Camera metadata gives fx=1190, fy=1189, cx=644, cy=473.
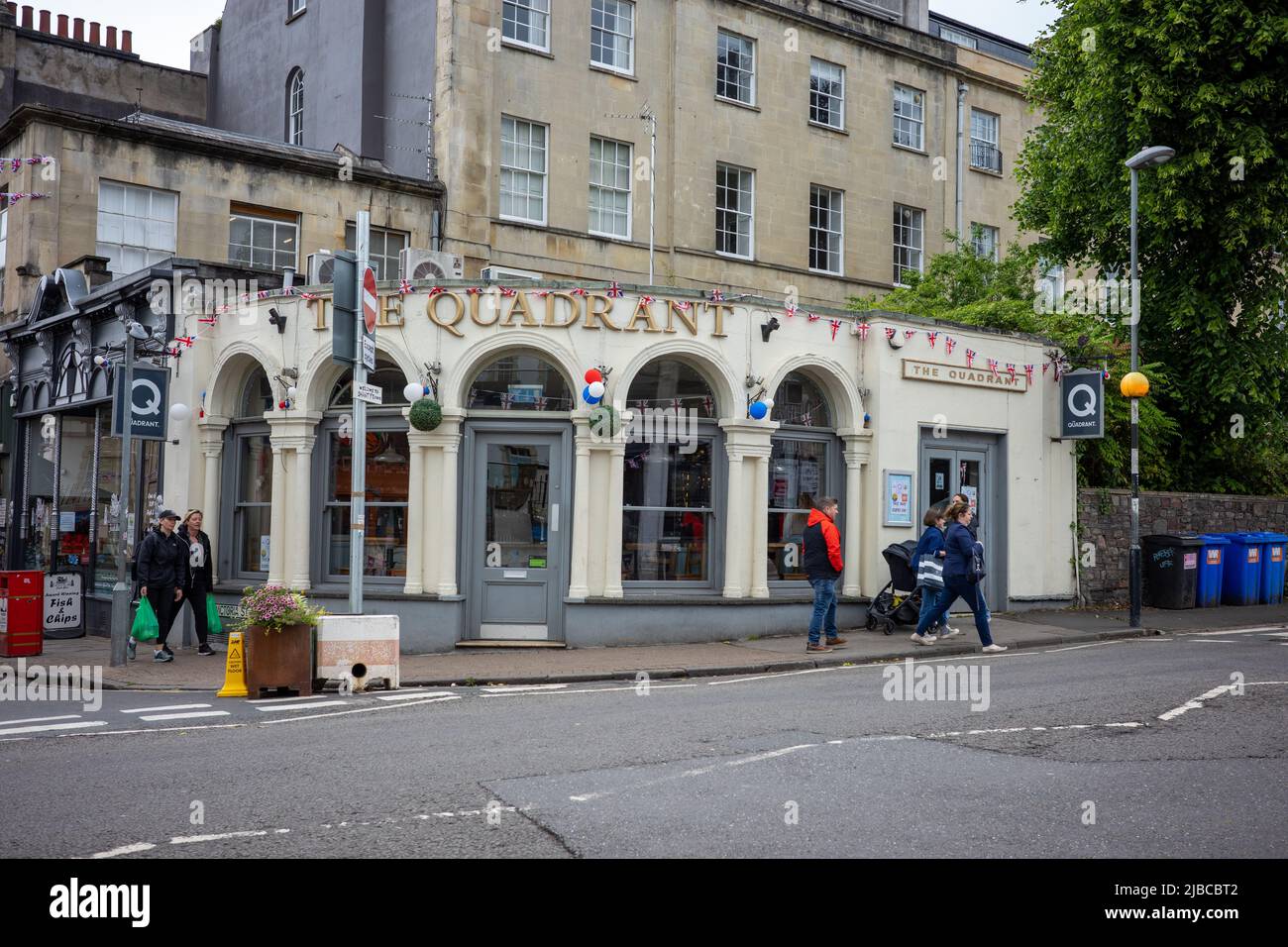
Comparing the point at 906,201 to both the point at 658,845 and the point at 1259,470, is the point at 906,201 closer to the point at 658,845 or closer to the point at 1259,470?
the point at 1259,470

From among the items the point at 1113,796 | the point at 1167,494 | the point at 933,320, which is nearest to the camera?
the point at 1113,796

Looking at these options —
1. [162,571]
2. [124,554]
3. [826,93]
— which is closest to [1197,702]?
[124,554]

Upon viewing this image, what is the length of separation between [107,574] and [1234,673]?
53.7ft

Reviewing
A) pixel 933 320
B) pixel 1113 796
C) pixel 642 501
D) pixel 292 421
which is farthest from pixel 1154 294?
pixel 1113 796

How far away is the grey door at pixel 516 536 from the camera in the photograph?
51.4 feet

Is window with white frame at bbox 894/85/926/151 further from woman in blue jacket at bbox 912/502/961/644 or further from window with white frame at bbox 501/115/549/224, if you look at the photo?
woman in blue jacket at bbox 912/502/961/644

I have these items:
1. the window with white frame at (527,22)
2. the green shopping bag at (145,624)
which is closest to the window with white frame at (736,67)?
the window with white frame at (527,22)

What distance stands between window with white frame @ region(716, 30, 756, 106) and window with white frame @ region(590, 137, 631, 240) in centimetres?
314

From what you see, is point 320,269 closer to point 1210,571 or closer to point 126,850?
point 126,850

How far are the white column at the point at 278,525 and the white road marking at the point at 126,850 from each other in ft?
35.0

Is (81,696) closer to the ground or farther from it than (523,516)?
closer to the ground

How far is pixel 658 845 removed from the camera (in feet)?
18.7

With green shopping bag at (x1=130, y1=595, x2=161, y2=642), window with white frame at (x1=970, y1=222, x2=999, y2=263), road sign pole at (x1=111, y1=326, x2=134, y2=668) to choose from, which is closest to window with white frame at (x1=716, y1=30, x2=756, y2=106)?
window with white frame at (x1=970, y1=222, x2=999, y2=263)

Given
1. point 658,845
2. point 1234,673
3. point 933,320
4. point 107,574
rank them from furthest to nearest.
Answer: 1. point 107,574
2. point 933,320
3. point 1234,673
4. point 658,845
